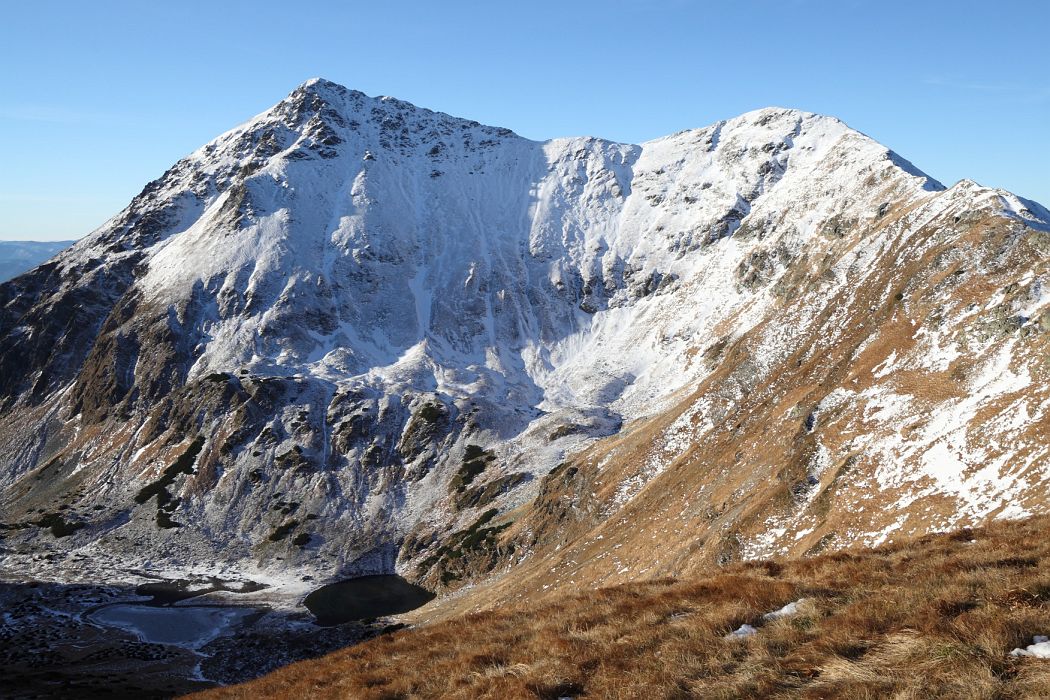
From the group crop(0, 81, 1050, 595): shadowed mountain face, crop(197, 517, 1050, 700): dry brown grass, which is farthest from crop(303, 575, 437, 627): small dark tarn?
crop(197, 517, 1050, 700): dry brown grass

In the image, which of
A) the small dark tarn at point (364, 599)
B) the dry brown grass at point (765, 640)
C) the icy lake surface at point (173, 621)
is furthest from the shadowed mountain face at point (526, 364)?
the dry brown grass at point (765, 640)

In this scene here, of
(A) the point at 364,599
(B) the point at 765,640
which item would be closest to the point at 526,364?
(A) the point at 364,599

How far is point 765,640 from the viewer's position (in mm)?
12180

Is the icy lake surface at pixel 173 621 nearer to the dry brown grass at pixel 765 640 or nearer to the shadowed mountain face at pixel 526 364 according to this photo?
the shadowed mountain face at pixel 526 364

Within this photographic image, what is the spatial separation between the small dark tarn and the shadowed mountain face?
257cm

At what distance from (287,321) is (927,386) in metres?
127

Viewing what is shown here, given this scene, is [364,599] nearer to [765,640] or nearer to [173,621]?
[173,621]

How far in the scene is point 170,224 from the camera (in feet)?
574

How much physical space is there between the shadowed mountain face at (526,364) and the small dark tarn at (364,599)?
8.44 feet

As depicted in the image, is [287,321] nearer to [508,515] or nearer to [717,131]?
[508,515]

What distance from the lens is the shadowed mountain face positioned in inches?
1815

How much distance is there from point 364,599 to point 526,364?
7291 centimetres

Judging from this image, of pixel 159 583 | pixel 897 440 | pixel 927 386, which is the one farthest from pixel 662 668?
pixel 159 583

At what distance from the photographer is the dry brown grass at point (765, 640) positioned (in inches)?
383
